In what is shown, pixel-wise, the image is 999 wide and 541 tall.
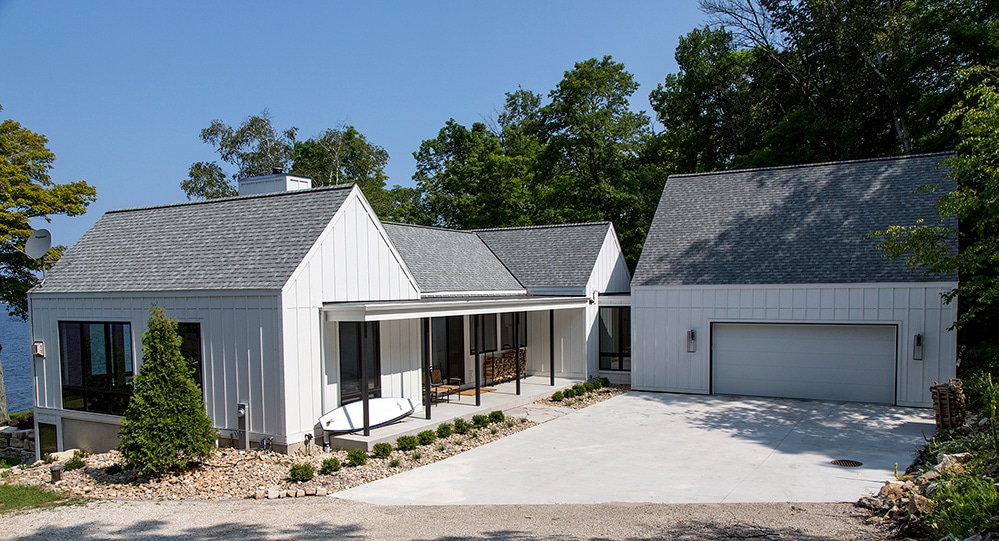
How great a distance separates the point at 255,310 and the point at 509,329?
940 centimetres

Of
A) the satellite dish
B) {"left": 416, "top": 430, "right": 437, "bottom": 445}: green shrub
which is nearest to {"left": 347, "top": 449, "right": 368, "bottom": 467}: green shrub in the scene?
{"left": 416, "top": 430, "right": 437, "bottom": 445}: green shrub

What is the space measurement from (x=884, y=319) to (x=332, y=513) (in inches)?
527

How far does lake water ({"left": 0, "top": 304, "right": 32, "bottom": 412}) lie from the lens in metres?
34.3

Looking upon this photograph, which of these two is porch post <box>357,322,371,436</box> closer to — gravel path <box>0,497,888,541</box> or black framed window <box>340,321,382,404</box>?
black framed window <box>340,321,382,404</box>

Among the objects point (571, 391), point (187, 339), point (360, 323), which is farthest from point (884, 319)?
point (187, 339)

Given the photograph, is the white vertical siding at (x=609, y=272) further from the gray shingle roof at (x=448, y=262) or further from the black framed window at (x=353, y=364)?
the black framed window at (x=353, y=364)

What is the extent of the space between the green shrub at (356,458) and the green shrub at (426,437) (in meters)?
1.50

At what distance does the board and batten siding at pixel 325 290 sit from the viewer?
445 inches

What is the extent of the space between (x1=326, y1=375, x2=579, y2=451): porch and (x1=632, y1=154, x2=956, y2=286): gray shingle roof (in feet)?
13.4

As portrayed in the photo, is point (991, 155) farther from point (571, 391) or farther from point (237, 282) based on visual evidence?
point (237, 282)

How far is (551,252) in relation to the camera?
20.8 meters

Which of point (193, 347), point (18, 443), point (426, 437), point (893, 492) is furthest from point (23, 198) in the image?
point (893, 492)

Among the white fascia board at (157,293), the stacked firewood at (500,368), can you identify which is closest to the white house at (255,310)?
the white fascia board at (157,293)

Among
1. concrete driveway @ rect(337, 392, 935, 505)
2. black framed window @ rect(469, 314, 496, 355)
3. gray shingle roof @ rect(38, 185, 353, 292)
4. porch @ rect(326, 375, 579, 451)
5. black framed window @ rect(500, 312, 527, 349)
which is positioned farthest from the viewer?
black framed window @ rect(500, 312, 527, 349)
